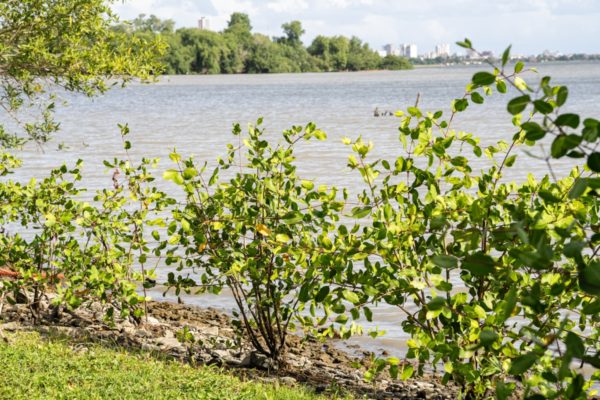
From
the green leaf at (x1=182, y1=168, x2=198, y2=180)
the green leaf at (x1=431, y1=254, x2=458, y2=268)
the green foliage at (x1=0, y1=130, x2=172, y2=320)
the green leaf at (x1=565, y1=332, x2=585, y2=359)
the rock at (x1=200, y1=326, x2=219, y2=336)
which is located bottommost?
the rock at (x1=200, y1=326, x2=219, y2=336)

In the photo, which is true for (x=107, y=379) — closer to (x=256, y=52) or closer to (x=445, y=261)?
(x=445, y=261)

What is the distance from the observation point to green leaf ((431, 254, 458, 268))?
8.80 ft

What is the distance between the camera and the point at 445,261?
8.83 ft

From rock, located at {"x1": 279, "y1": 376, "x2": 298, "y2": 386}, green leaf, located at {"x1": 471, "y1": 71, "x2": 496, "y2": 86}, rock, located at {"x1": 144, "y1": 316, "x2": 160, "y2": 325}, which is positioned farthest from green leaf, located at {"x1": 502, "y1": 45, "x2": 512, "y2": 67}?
rock, located at {"x1": 144, "y1": 316, "x2": 160, "y2": 325}

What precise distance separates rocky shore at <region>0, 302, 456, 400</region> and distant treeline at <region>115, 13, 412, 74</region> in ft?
433

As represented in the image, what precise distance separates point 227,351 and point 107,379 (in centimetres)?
202

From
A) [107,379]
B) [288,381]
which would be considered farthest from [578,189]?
[288,381]

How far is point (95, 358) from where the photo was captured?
7.45 metres

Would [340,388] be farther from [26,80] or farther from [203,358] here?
[26,80]

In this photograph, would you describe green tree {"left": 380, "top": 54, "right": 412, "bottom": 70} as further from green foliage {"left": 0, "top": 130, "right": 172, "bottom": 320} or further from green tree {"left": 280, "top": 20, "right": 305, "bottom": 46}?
green foliage {"left": 0, "top": 130, "right": 172, "bottom": 320}

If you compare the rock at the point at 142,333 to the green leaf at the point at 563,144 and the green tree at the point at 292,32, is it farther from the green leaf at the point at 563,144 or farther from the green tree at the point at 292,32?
the green tree at the point at 292,32

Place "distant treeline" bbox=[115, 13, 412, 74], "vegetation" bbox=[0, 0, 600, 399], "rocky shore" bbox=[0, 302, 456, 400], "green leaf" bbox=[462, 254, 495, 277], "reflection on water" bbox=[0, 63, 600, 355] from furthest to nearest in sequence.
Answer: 1. "distant treeline" bbox=[115, 13, 412, 74]
2. "reflection on water" bbox=[0, 63, 600, 355]
3. "rocky shore" bbox=[0, 302, 456, 400]
4. "vegetation" bbox=[0, 0, 600, 399]
5. "green leaf" bbox=[462, 254, 495, 277]

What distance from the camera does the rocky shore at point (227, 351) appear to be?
7.96m

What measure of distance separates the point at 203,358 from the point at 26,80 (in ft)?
13.2
